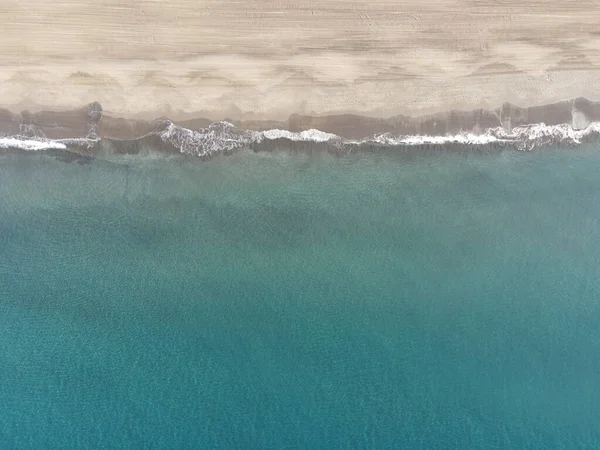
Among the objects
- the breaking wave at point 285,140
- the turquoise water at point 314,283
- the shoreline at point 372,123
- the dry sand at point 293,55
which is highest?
the dry sand at point 293,55

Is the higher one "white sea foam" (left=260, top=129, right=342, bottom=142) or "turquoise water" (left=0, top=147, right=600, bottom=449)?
"white sea foam" (left=260, top=129, right=342, bottom=142)

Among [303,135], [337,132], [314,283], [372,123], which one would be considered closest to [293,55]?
[303,135]

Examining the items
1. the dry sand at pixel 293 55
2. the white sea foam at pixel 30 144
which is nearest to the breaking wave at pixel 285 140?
the white sea foam at pixel 30 144

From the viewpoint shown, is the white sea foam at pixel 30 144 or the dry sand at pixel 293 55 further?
the white sea foam at pixel 30 144

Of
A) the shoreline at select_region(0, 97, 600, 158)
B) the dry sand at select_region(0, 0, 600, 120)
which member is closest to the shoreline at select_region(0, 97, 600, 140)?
the shoreline at select_region(0, 97, 600, 158)

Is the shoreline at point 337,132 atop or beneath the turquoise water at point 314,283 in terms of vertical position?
atop

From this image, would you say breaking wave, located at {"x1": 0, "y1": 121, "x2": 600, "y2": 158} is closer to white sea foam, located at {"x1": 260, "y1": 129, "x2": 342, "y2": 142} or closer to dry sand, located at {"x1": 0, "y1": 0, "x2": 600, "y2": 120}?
white sea foam, located at {"x1": 260, "y1": 129, "x2": 342, "y2": 142}

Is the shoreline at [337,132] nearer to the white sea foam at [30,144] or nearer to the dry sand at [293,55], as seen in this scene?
the white sea foam at [30,144]

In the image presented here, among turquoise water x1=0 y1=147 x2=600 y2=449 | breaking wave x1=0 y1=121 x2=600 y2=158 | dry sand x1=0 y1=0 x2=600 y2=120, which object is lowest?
turquoise water x1=0 y1=147 x2=600 y2=449
